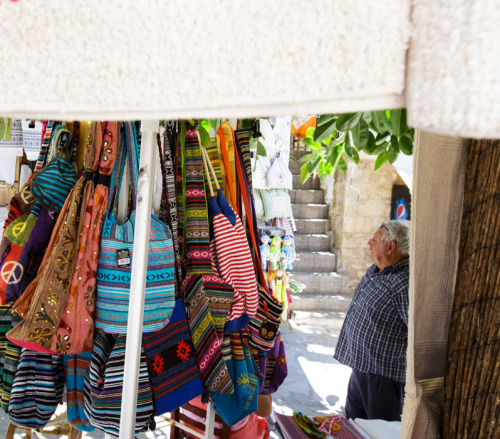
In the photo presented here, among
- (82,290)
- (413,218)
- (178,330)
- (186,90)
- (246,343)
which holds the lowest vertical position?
(246,343)

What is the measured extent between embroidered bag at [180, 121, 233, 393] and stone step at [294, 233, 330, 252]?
563 cm

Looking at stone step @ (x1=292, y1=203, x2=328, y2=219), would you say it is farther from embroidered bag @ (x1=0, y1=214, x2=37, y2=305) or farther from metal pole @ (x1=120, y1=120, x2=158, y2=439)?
metal pole @ (x1=120, y1=120, x2=158, y2=439)

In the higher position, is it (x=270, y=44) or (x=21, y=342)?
(x=270, y=44)

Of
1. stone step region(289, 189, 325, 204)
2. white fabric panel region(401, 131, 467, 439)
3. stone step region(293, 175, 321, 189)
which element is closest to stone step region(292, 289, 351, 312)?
stone step region(289, 189, 325, 204)

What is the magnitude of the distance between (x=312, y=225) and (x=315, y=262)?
723 mm

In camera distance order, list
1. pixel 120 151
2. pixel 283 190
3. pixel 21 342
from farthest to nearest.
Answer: pixel 283 190 → pixel 120 151 → pixel 21 342

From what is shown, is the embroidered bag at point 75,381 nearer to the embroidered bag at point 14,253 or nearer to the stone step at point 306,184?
the embroidered bag at point 14,253

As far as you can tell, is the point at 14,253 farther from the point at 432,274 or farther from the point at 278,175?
the point at 278,175

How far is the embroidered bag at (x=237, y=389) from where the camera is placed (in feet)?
5.12

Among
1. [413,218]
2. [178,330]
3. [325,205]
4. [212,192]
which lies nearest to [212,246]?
[212,192]

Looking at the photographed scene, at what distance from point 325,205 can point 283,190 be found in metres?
1.95

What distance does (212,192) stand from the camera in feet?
5.29

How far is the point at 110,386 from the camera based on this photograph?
48.4 inches

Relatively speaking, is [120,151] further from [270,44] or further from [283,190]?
[283,190]
